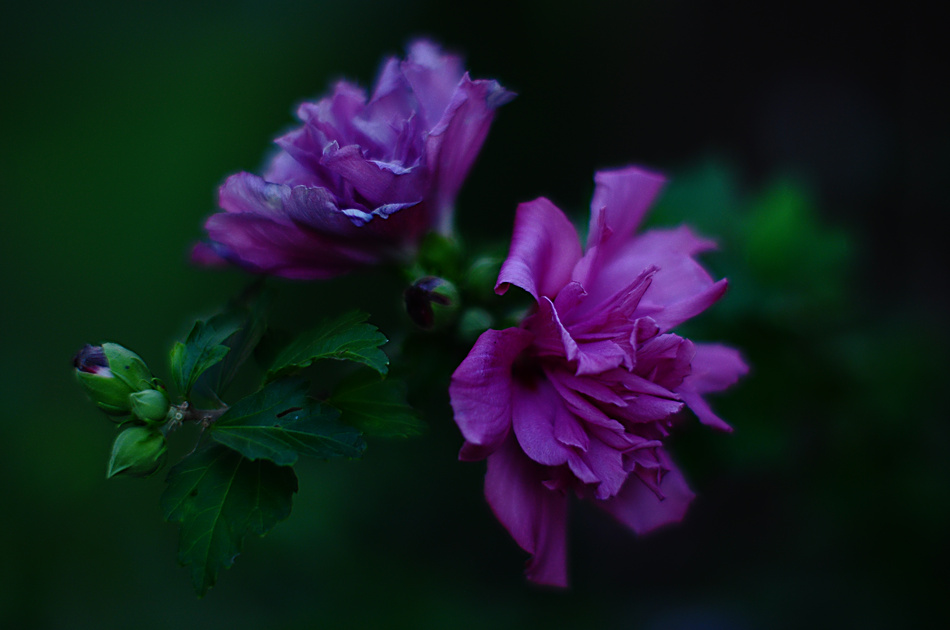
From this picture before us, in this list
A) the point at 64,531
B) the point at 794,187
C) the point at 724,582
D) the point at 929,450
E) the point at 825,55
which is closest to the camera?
the point at 794,187

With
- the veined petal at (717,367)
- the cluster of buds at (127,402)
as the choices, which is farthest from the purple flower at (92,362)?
the veined petal at (717,367)

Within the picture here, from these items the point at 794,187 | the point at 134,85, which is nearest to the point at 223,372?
the point at 794,187

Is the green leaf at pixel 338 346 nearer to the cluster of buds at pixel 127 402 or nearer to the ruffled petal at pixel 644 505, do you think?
the cluster of buds at pixel 127 402

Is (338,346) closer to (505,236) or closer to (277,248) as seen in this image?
(277,248)

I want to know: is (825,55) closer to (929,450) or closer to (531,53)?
(531,53)

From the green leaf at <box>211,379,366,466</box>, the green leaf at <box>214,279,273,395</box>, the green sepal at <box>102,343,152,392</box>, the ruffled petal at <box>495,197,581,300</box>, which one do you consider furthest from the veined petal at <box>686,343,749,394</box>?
the green sepal at <box>102,343,152,392</box>

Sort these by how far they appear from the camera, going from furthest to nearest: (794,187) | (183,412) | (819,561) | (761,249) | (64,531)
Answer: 1. (819,561)
2. (64,531)
3. (794,187)
4. (761,249)
5. (183,412)

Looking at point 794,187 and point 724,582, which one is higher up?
point 794,187
